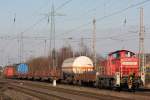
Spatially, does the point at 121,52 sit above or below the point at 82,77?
above

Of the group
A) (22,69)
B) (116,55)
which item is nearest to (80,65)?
(116,55)

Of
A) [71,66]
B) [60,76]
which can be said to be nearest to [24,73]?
[60,76]

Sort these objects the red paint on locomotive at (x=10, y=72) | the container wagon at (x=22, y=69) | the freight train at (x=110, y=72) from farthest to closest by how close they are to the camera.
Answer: the red paint on locomotive at (x=10, y=72)
the container wagon at (x=22, y=69)
the freight train at (x=110, y=72)

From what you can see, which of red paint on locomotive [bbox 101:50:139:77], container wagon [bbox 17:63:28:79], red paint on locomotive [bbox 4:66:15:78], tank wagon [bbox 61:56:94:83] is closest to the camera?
red paint on locomotive [bbox 101:50:139:77]

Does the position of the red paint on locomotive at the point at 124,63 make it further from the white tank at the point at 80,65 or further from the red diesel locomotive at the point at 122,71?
the white tank at the point at 80,65

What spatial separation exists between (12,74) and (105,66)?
2379 inches

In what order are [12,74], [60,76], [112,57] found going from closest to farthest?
1. [112,57]
2. [60,76]
3. [12,74]

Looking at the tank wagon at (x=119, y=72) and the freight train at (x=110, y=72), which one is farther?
the freight train at (x=110, y=72)

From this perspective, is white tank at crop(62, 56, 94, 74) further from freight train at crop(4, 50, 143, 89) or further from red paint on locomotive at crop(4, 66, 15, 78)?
red paint on locomotive at crop(4, 66, 15, 78)

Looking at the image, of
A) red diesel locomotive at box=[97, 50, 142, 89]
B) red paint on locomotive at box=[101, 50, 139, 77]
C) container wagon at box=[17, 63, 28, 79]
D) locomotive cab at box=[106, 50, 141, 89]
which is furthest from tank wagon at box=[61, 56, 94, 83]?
container wagon at box=[17, 63, 28, 79]

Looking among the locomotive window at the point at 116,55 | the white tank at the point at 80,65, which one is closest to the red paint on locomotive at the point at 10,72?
the white tank at the point at 80,65

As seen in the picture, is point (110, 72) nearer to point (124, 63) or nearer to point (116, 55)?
point (116, 55)

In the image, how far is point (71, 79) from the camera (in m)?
55.4

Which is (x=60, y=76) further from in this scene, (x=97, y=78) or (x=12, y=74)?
(x=12, y=74)
